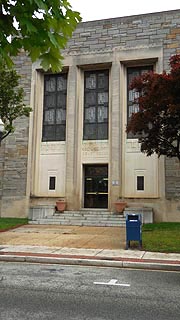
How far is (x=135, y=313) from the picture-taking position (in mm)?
5410

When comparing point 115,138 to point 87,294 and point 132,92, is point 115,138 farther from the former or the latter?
point 87,294

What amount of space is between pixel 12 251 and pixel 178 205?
1166cm

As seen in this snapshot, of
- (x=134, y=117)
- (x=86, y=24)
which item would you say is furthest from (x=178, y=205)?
(x=86, y=24)

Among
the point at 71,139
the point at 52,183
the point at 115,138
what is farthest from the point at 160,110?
the point at 52,183

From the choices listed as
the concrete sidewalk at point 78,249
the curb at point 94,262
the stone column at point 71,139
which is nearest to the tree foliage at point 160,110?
the concrete sidewalk at point 78,249

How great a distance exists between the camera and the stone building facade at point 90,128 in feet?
71.8

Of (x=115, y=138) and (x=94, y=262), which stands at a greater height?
(x=115, y=138)

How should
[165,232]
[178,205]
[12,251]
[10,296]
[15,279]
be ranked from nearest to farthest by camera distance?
[10,296]
[15,279]
[12,251]
[165,232]
[178,205]

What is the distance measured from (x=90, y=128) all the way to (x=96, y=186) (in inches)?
149

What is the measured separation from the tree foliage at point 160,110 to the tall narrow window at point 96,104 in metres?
8.07

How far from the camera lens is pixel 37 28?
3.11m

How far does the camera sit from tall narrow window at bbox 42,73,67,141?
23.5 meters

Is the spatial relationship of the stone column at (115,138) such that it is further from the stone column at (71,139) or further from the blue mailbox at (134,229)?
the blue mailbox at (134,229)

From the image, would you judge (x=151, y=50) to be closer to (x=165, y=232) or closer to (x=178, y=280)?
(x=165, y=232)
